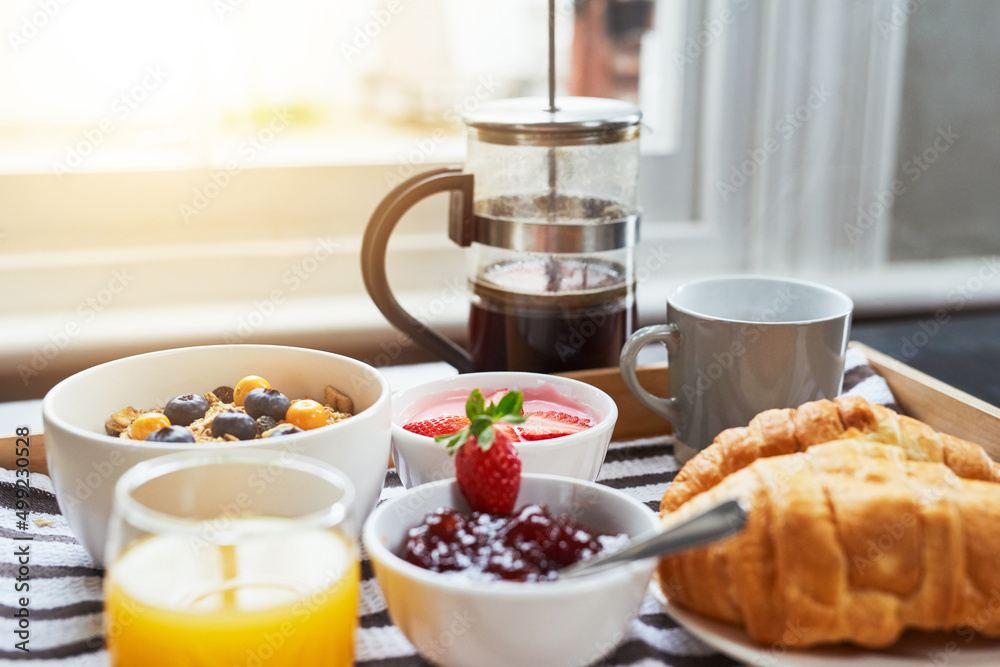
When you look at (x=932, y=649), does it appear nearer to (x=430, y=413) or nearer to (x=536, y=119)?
(x=430, y=413)

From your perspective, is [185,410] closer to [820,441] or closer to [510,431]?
[510,431]

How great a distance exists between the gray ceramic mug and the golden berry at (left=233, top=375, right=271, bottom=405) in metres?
0.32

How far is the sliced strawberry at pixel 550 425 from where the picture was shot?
0.71 meters

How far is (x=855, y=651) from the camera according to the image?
1.73 ft

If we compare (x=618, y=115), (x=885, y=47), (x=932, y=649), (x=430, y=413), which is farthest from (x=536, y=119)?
(x=885, y=47)

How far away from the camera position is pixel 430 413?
79 cm

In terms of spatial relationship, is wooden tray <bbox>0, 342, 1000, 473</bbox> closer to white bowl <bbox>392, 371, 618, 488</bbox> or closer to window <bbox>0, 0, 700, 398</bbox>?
white bowl <bbox>392, 371, 618, 488</bbox>

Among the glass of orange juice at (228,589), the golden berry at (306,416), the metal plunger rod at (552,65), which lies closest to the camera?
the glass of orange juice at (228,589)

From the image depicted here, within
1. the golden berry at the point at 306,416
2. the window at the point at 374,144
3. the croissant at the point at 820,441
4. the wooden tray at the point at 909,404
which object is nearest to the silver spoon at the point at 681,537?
the croissant at the point at 820,441

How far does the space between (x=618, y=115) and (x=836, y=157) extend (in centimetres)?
78

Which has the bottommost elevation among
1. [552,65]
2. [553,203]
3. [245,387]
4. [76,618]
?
[76,618]

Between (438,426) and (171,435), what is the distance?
0.20 metres

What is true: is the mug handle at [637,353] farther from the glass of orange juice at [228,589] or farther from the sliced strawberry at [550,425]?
the glass of orange juice at [228,589]

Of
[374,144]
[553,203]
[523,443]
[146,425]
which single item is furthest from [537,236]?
[374,144]
